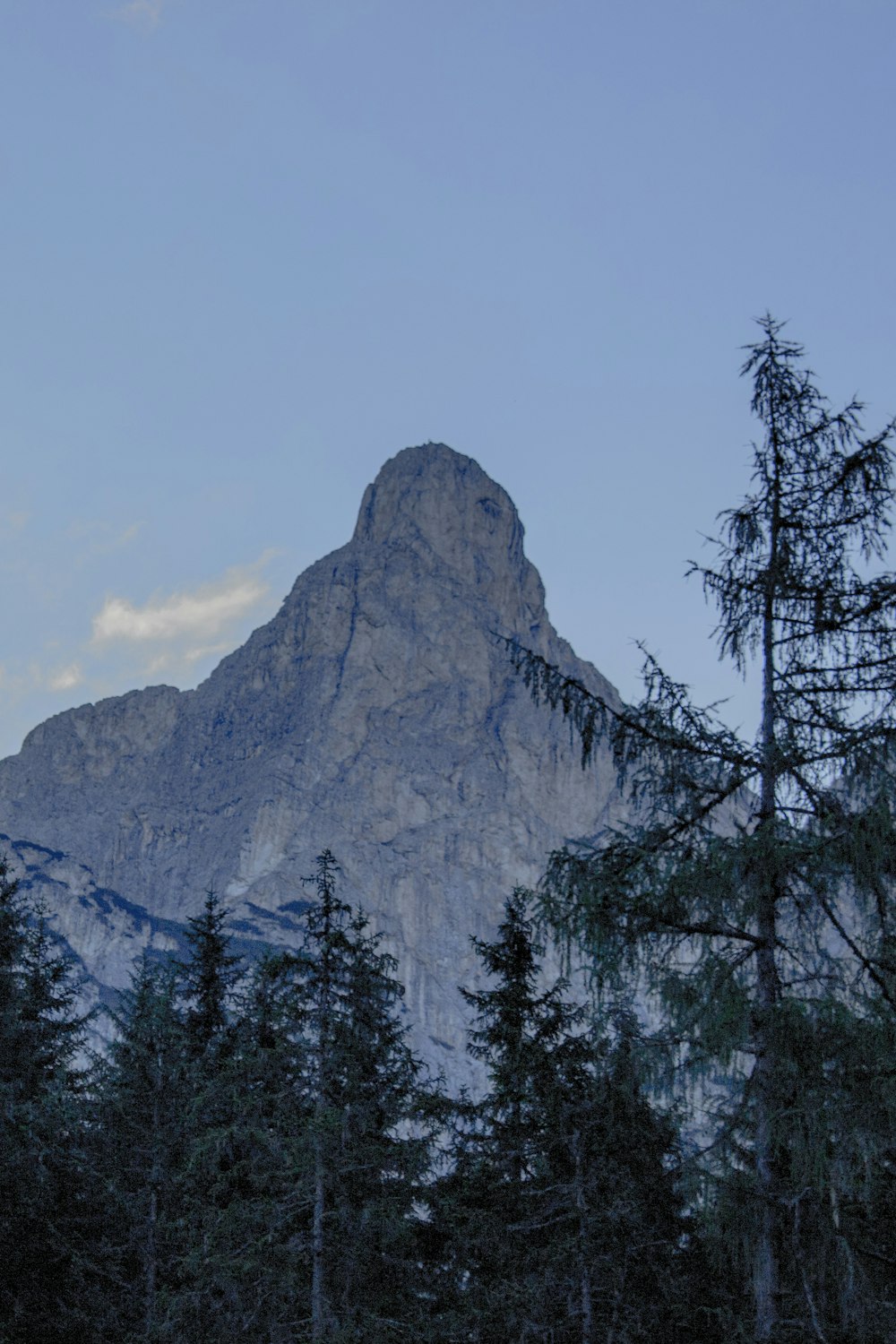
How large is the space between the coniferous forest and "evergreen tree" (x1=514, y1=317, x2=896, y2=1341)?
2 cm

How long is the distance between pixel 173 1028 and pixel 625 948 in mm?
16516

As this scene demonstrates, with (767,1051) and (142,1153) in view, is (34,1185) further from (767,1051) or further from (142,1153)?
(767,1051)

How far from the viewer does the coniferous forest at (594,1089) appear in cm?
755

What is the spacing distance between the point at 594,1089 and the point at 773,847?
343 cm

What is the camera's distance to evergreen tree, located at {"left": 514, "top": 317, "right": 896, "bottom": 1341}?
747 centimetres

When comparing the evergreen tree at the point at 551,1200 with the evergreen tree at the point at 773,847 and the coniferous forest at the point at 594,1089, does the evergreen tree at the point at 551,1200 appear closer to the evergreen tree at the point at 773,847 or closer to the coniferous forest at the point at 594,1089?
the coniferous forest at the point at 594,1089

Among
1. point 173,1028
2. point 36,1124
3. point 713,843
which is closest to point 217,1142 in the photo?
point 36,1124

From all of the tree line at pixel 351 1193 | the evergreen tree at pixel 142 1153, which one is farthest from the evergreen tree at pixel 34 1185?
the evergreen tree at pixel 142 1153

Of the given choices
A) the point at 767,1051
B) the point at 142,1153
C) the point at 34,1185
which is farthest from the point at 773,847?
the point at 142,1153

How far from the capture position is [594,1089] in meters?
9.94

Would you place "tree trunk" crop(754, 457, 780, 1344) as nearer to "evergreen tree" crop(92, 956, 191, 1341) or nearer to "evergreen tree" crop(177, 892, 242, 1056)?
"evergreen tree" crop(92, 956, 191, 1341)

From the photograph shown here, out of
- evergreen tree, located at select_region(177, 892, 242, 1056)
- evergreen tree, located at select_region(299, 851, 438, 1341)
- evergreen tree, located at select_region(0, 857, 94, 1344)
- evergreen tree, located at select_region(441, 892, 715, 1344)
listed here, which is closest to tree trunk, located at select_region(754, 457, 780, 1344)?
evergreen tree, located at select_region(441, 892, 715, 1344)

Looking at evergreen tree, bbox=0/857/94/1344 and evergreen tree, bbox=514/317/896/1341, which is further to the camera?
evergreen tree, bbox=0/857/94/1344

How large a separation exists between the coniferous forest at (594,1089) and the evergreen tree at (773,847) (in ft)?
0.08
